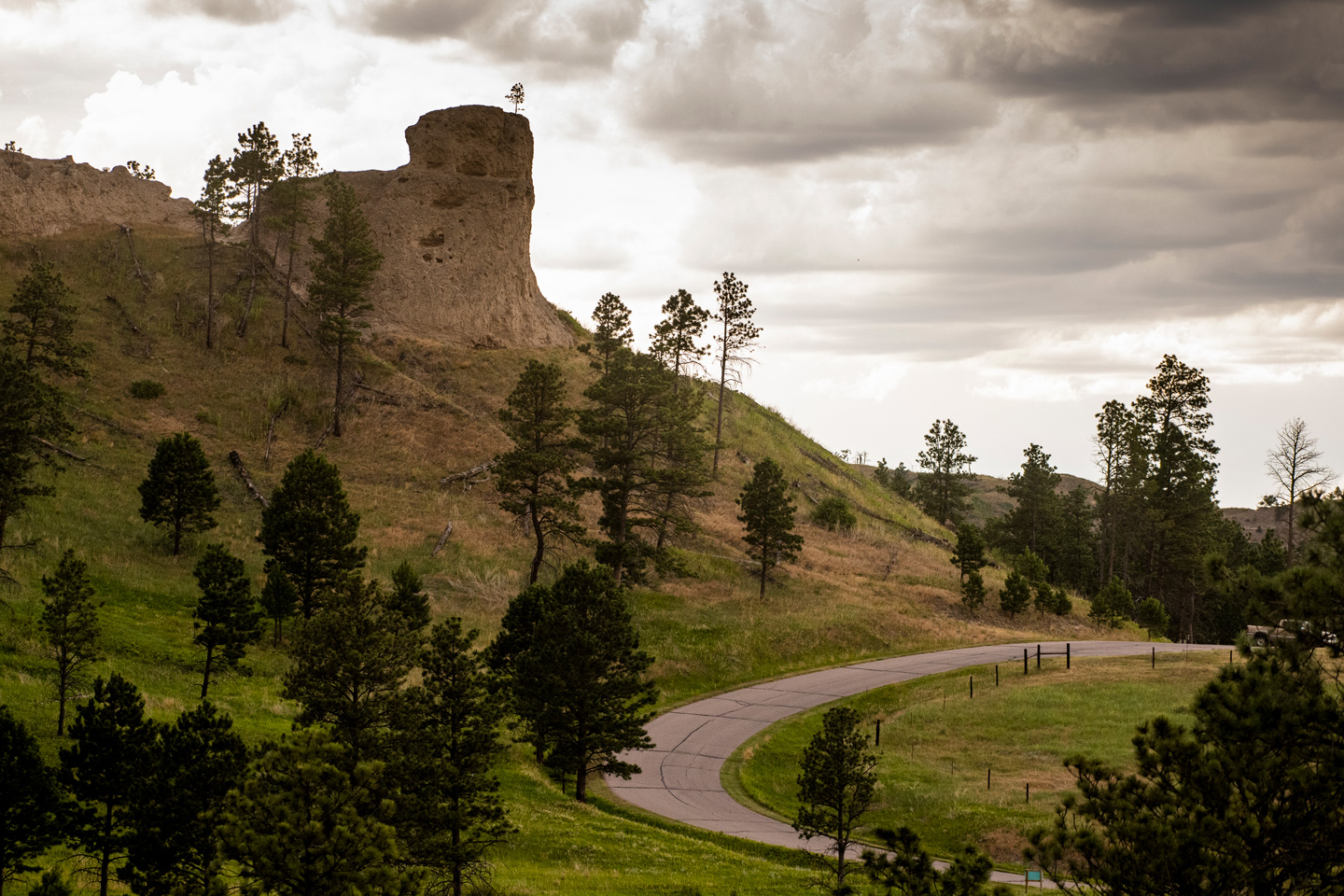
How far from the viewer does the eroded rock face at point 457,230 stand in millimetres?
74438

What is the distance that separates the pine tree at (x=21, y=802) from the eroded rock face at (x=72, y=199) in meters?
67.1

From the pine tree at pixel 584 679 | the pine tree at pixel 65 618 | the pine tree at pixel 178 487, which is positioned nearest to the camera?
the pine tree at pixel 65 618

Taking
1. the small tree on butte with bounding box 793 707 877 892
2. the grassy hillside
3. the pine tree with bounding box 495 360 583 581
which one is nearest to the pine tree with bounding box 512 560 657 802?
the grassy hillside

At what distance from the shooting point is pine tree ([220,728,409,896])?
1041 cm

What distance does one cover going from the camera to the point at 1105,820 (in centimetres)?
1155

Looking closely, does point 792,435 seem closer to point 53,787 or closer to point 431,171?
point 431,171

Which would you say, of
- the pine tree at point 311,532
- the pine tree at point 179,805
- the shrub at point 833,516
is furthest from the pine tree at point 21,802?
the shrub at point 833,516

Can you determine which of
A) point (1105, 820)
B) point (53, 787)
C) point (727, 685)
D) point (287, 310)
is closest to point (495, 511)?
point (727, 685)

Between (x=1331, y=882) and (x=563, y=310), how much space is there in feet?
277

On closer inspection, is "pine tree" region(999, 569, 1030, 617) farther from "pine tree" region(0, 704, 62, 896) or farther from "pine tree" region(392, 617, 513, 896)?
"pine tree" region(0, 704, 62, 896)

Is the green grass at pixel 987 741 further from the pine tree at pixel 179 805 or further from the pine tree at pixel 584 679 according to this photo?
the pine tree at pixel 179 805

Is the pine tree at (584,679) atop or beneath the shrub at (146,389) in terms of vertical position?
beneath

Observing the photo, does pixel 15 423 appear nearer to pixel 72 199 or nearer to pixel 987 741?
pixel 987 741

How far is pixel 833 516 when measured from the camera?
75.3 meters
